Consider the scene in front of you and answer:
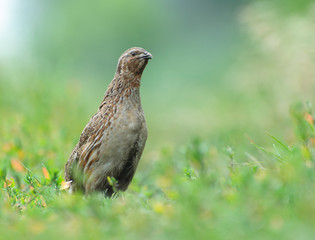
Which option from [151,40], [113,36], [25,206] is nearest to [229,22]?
[151,40]

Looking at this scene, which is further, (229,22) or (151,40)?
(229,22)

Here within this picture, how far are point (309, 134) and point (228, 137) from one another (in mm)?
1716

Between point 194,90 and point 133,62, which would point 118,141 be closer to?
point 133,62

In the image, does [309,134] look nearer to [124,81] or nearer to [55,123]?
[124,81]

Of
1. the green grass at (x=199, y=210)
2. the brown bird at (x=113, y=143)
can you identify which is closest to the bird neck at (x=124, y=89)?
the brown bird at (x=113, y=143)

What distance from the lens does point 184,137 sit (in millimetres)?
9945

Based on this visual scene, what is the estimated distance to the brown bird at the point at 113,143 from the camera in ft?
15.2

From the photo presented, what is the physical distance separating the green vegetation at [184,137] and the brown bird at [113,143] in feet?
0.77

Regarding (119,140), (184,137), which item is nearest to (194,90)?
(184,137)

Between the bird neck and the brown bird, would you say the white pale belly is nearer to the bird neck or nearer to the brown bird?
the brown bird

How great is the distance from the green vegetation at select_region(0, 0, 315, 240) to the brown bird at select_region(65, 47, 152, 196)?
0.77ft

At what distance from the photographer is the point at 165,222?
113 inches

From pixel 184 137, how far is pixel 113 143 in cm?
538

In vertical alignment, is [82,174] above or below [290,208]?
below
